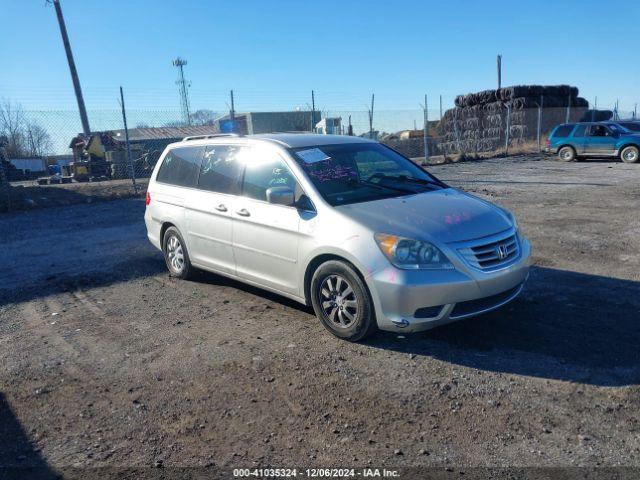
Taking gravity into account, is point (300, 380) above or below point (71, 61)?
below

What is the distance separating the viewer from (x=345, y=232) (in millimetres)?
4289

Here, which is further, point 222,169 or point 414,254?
point 222,169

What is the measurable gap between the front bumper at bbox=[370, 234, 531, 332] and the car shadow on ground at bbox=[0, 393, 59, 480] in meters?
2.40

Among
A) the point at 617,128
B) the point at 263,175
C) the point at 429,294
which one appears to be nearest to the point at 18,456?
the point at 429,294

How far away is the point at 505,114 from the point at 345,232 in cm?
2845

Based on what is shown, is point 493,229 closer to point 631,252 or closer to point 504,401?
point 504,401

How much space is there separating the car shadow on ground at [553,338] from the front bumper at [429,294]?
311 mm

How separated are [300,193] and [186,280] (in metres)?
2.41

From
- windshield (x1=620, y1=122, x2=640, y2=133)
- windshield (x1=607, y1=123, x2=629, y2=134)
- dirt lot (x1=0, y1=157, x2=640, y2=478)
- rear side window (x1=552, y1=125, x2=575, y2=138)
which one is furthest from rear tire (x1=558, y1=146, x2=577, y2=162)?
dirt lot (x1=0, y1=157, x2=640, y2=478)

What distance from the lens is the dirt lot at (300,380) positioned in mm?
3051

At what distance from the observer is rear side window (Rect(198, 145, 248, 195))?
5.50m

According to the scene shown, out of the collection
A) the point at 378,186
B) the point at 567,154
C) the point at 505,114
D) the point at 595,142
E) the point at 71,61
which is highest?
the point at 71,61

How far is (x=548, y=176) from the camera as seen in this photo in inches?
640

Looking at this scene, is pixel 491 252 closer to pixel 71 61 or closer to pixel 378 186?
pixel 378 186
